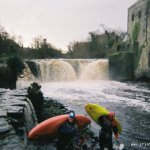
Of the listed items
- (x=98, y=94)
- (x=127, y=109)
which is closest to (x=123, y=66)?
(x=98, y=94)

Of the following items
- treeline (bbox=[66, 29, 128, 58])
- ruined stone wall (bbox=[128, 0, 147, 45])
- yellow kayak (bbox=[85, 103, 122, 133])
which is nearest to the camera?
yellow kayak (bbox=[85, 103, 122, 133])

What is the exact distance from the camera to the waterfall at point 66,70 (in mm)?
40425

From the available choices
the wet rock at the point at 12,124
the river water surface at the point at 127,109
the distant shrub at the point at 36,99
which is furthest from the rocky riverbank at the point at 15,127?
the river water surface at the point at 127,109

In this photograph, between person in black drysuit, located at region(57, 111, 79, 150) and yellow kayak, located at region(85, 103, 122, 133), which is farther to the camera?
yellow kayak, located at region(85, 103, 122, 133)

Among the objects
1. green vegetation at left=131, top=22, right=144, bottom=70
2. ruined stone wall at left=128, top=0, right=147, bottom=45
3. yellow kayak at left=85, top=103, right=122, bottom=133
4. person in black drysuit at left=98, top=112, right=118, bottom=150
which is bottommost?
person in black drysuit at left=98, top=112, right=118, bottom=150

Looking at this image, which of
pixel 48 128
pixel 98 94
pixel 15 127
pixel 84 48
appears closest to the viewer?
pixel 15 127

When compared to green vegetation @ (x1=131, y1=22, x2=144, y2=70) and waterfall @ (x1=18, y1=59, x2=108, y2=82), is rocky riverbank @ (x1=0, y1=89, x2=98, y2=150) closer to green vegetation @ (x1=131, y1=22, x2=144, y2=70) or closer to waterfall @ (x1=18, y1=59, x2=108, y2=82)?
waterfall @ (x1=18, y1=59, x2=108, y2=82)

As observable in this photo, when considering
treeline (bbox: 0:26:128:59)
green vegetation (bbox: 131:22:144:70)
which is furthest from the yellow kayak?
treeline (bbox: 0:26:128:59)

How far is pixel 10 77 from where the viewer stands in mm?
23828

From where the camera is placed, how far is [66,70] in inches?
1698

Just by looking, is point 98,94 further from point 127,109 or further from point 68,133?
point 68,133

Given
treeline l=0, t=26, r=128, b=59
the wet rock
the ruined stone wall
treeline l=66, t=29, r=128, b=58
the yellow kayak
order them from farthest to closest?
treeline l=66, t=29, r=128, b=58 < treeline l=0, t=26, r=128, b=59 < the ruined stone wall < the yellow kayak < the wet rock

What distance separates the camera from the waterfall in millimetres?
40425

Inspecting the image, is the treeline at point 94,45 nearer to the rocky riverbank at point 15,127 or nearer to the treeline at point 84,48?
the treeline at point 84,48
